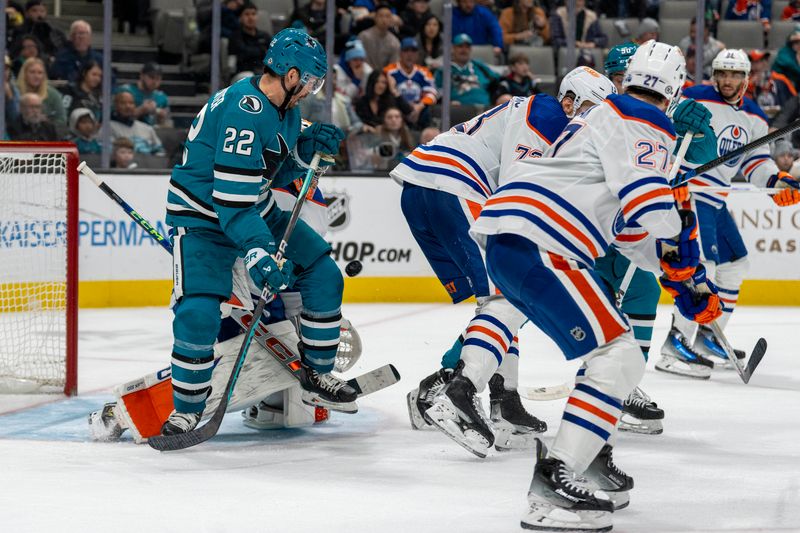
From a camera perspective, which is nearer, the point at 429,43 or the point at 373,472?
the point at 373,472

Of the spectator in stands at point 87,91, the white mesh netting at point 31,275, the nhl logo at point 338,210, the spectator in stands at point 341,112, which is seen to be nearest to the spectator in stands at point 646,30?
the spectator in stands at point 341,112

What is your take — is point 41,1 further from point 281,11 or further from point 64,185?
point 64,185

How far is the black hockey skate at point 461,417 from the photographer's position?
3.31m

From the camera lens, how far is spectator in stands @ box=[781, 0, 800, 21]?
353 inches

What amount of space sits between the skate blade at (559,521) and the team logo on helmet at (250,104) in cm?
133

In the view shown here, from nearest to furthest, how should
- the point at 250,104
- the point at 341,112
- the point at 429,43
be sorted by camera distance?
the point at 250,104, the point at 341,112, the point at 429,43

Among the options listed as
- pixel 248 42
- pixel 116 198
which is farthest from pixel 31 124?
pixel 116 198

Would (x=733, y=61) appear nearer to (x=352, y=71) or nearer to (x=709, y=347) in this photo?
(x=709, y=347)

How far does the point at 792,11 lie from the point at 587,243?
6783 millimetres

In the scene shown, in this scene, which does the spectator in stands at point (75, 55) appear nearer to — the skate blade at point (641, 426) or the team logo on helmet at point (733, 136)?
the team logo on helmet at point (733, 136)

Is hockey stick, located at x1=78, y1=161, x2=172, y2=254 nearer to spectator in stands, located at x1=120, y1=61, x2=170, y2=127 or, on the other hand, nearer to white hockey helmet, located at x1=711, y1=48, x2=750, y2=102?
white hockey helmet, located at x1=711, y1=48, x2=750, y2=102

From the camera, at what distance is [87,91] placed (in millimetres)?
7070

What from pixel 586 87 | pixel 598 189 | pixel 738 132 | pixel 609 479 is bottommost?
pixel 609 479

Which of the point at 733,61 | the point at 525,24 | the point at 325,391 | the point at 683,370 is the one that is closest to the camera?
the point at 325,391
